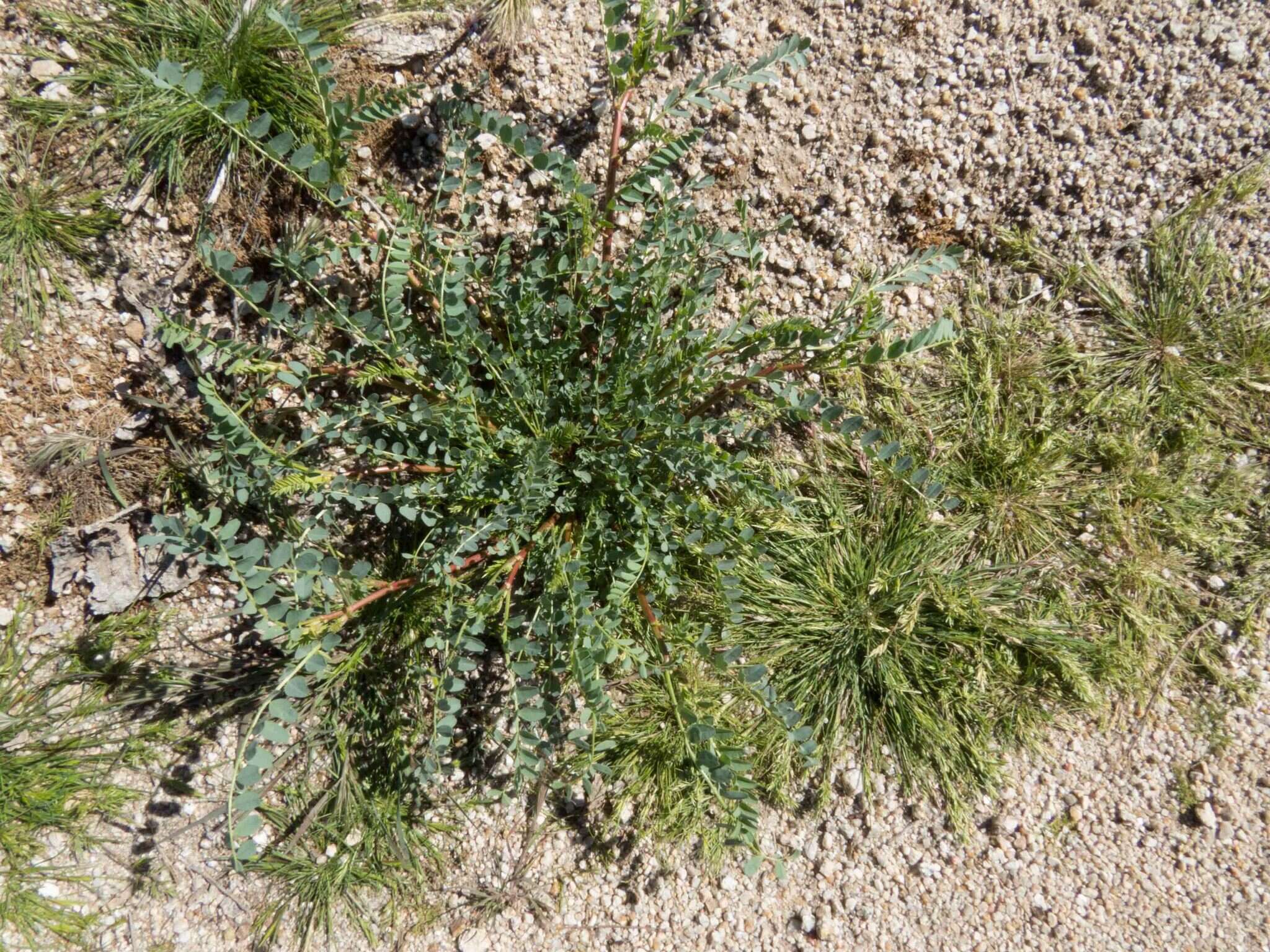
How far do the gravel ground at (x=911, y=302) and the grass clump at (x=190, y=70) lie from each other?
0.59 ft

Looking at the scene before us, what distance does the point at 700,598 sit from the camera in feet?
8.43

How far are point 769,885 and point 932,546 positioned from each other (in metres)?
1.09

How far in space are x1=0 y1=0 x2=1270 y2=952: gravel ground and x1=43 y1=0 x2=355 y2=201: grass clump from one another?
0.18 meters

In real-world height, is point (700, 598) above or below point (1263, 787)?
below

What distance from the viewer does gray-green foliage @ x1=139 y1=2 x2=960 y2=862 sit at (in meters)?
2.07

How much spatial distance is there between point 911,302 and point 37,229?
8.32 ft

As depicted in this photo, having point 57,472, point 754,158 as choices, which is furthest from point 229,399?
point 754,158

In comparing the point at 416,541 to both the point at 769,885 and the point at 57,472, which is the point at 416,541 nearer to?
the point at 57,472

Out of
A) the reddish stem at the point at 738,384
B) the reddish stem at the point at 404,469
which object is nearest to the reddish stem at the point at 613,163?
the reddish stem at the point at 738,384

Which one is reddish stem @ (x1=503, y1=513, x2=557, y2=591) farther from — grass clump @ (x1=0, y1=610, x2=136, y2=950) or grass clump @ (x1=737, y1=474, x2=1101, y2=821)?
grass clump @ (x1=0, y1=610, x2=136, y2=950)

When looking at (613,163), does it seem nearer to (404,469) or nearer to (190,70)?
(404,469)

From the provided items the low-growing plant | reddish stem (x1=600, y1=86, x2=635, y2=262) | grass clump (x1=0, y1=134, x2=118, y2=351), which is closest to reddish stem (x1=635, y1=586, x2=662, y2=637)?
reddish stem (x1=600, y1=86, x2=635, y2=262)

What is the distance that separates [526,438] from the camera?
2312 mm

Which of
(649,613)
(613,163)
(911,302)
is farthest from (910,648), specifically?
(613,163)
